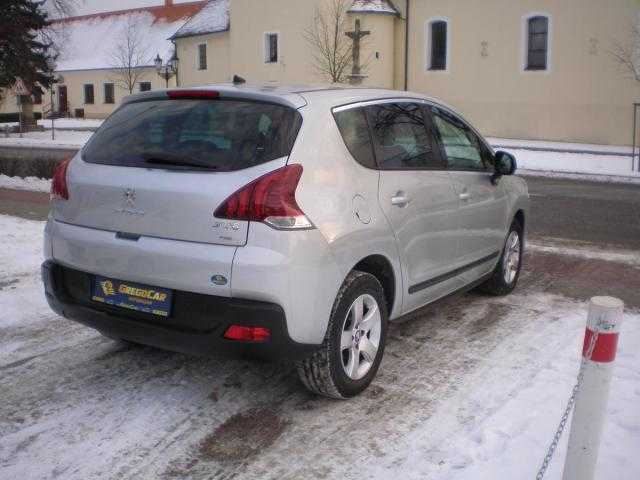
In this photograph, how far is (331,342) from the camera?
4.31 meters

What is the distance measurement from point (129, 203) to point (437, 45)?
34652mm

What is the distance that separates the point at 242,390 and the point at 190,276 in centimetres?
107

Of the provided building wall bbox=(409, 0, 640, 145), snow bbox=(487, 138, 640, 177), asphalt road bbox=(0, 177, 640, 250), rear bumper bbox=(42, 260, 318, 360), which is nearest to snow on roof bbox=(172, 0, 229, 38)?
building wall bbox=(409, 0, 640, 145)

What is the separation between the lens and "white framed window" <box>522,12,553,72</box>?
33156 mm

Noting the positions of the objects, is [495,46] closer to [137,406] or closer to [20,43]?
[20,43]

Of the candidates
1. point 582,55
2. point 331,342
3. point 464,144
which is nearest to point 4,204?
point 464,144

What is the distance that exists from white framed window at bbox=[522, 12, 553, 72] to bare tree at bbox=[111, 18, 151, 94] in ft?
106

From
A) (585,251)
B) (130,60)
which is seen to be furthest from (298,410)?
(130,60)

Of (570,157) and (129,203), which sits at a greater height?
(129,203)

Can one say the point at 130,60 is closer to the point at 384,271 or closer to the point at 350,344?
the point at 384,271

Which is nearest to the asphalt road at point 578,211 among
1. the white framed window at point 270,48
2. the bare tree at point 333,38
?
the bare tree at point 333,38

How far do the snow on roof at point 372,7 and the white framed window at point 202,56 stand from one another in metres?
13.9

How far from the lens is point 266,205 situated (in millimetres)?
3982

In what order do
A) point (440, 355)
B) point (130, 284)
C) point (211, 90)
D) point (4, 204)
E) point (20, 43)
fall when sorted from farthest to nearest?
point (20, 43) → point (4, 204) → point (440, 355) → point (211, 90) → point (130, 284)
